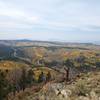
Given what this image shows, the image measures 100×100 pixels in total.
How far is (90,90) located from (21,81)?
89.2 m

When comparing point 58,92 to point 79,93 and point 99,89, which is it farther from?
point 99,89

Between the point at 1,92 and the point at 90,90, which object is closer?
the point at 90,90

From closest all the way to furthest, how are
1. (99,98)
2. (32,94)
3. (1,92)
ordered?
(99,98) < (32,94) < (1,92)

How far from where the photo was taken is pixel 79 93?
3206 cm

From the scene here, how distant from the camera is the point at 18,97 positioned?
35438 mm

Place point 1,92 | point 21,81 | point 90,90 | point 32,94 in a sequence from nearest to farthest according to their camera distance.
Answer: point 90,90, point 32,94, point 1,92, point 21,81

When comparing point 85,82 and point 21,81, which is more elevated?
point 85,82

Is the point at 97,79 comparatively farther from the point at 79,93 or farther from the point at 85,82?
the point at 79,93

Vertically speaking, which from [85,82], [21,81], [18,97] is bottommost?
[21,81]

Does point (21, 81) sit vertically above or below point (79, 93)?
below

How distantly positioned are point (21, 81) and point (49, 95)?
289ft

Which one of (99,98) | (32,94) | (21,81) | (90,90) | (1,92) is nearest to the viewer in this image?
(99,98)

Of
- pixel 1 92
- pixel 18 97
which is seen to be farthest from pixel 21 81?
pixel 18 97

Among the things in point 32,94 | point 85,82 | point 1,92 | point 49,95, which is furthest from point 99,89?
point 1,92
